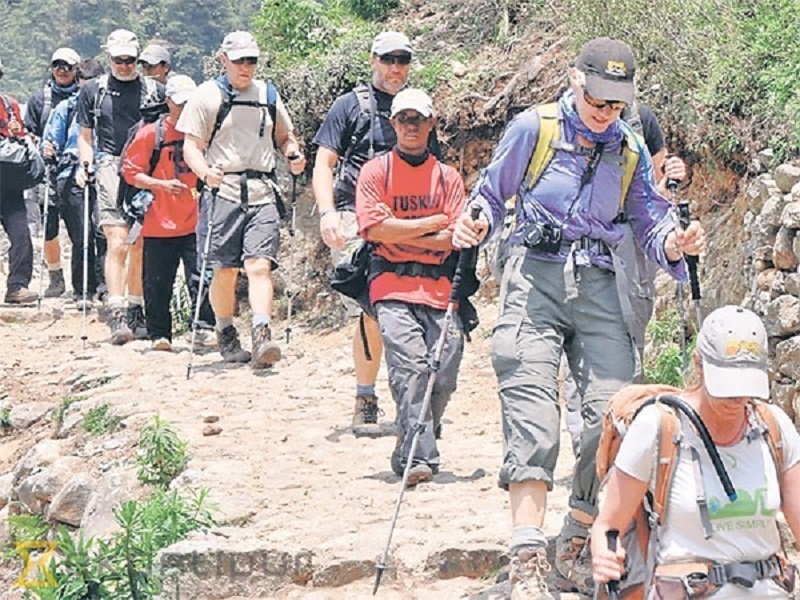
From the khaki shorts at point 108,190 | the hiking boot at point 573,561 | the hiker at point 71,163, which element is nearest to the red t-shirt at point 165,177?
the khaki shorts at point 108,190

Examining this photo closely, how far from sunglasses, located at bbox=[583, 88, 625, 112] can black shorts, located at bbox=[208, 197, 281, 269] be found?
4402 mm

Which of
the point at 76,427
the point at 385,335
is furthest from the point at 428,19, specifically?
the point at 385,335

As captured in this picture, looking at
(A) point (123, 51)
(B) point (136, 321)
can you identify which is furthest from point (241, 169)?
(B) point (136, 321)

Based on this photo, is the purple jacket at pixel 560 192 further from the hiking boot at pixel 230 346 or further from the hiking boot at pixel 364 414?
the hiking boot at pixel 230 346

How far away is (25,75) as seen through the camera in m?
58.9

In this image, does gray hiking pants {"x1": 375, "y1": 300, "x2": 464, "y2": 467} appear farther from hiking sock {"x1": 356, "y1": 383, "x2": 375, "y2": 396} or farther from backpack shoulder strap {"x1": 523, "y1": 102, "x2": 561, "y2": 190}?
backpack shoulder strap {"x1": 523, "y1": 102, "x2": 561, "y2": 190}

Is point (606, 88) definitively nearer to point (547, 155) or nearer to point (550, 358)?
point (547, 155)

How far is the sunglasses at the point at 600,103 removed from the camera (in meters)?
5.46

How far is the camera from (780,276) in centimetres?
733

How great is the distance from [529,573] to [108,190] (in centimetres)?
693

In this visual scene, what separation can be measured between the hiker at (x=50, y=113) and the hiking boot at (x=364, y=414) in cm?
564

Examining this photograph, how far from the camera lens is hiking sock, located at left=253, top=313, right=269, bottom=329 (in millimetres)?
9555

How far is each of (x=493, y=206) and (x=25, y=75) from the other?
55.7m

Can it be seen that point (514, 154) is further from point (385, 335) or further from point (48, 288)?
point (48, 288)
